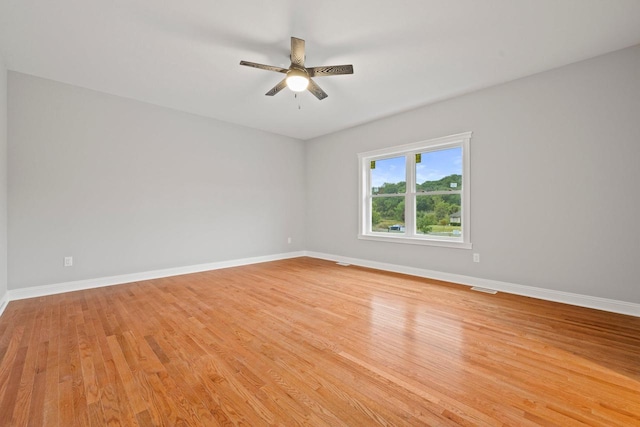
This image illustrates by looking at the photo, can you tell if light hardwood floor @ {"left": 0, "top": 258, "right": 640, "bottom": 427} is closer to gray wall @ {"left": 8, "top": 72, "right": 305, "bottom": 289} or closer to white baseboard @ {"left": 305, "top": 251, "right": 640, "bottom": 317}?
white baseboard @ {"left": 305, "top": 251, "right": 640, "bottom": 317}

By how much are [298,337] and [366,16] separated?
2.85 metres

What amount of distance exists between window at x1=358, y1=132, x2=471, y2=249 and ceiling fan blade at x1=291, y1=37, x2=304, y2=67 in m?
2.49

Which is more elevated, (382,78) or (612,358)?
(382,78)

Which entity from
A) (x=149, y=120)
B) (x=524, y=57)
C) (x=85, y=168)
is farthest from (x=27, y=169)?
(x=524, y=57)

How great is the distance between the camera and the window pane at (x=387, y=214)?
4812 mm

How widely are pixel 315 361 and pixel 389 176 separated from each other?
381 cm

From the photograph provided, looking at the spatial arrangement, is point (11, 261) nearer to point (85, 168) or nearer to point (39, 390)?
point (85, 168)

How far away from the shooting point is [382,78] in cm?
340

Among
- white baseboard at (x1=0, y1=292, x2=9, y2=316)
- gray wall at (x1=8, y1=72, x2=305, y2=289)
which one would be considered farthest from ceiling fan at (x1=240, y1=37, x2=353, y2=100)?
white baseboard at (x1=0, y1=292, x2=9, y2=316)

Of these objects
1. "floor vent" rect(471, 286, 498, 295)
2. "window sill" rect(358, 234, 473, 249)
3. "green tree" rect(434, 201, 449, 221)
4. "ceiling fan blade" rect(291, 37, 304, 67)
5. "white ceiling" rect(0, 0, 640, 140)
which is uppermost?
"white ceiling" rect(0, 0, 640, 140)

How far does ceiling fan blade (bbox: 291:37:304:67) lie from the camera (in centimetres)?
250

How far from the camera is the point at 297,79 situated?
9.41ft

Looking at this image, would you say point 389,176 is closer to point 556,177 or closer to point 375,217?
point 375,217

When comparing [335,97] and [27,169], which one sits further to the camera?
[335,97]
